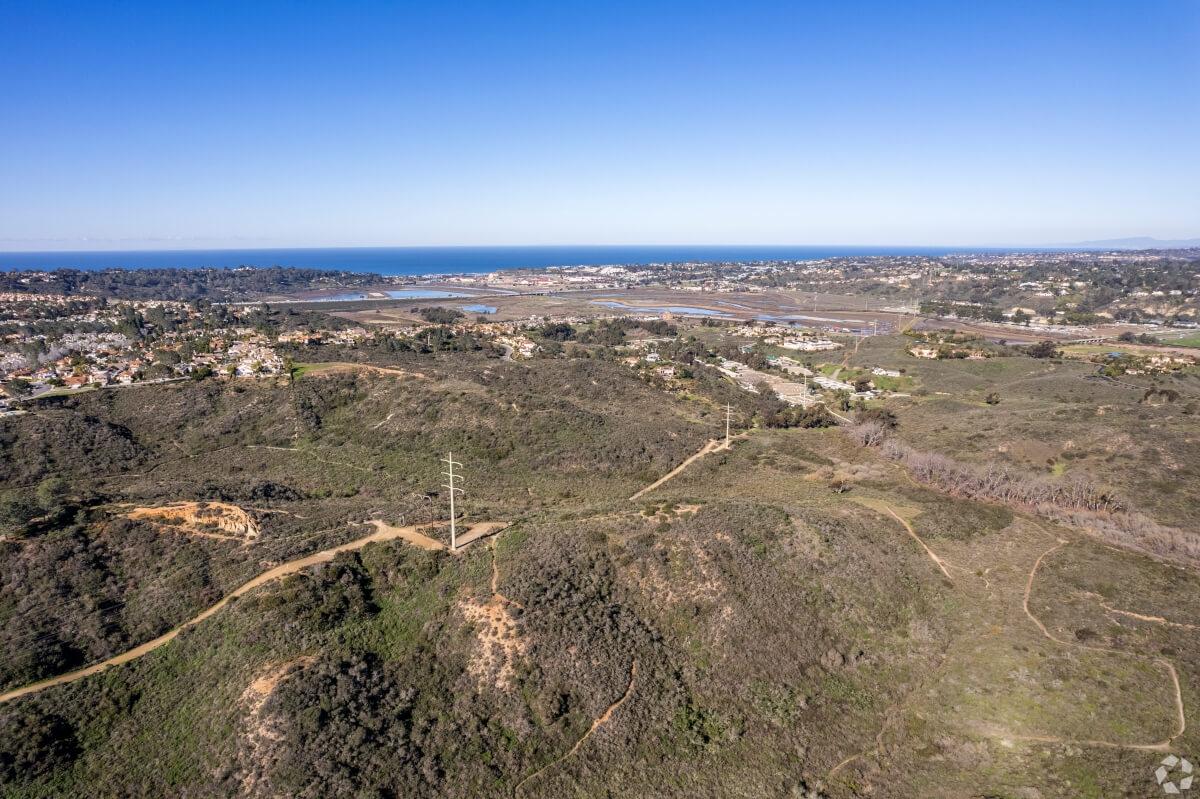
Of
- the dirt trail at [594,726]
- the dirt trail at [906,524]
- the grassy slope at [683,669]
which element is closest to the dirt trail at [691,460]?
the grassy slope at [683,669]

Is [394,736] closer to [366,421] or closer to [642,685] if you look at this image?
[642,685]

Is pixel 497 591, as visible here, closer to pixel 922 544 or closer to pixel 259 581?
pixel 259 581

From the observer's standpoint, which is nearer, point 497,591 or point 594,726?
point 594,726

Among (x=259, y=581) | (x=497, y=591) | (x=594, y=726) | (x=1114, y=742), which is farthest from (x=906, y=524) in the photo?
(x=259, y=581)

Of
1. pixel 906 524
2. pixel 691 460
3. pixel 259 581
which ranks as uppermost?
Answer: pixel 259 581

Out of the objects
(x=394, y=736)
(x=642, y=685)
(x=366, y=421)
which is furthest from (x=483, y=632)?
(x=366, y=421)

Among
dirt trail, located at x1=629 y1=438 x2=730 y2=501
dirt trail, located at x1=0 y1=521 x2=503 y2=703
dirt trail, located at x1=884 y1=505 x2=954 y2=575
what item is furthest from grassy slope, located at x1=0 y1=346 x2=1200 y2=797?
dirt trail, located at x1=629 y1=438 x2=730 y2=501

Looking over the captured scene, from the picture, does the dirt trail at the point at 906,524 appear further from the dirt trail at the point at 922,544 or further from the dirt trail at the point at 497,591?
the dirt trail at the point at 497,591
